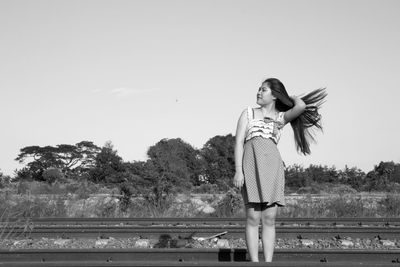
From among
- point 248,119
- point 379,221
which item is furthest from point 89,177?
point 248,119

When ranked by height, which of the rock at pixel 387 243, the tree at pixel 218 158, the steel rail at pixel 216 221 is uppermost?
the tree at pixel 218 158

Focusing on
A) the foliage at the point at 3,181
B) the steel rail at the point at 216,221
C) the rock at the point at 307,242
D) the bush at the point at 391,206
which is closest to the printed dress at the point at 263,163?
the rock at the point at 307,242

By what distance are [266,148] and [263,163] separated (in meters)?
0.16

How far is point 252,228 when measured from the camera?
457 cm

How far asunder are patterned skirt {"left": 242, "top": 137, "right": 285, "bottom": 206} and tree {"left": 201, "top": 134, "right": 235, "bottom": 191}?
31.4 metres

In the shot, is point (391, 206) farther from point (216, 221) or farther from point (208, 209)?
point (216, 221)

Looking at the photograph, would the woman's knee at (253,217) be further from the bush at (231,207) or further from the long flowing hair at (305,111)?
the bush at (231,207)

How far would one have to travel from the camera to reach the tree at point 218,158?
3776 cm

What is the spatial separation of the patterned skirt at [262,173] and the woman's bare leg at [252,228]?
10cm

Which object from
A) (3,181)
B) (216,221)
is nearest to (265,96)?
(216,221)

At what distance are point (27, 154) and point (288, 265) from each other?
46578mm

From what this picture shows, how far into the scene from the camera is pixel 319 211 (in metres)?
12.5

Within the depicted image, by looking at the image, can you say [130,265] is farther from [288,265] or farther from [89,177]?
[89,177]

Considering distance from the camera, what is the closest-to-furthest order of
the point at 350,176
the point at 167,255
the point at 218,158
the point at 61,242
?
the point at 167,255 → the point at 61,242 → the point at 350,176 → the point at 218,158
